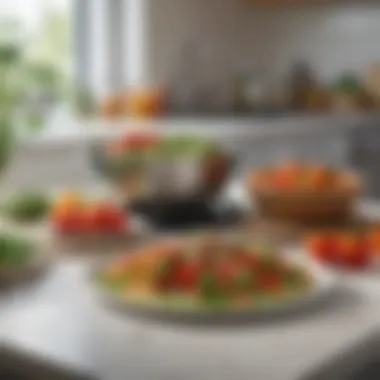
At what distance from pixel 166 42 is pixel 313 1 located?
696mm

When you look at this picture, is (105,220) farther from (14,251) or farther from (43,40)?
(43,40)

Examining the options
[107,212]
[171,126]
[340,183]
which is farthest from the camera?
[171,126]

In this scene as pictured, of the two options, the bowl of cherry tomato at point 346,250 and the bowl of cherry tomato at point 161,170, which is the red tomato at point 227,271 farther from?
the bowl of cherry tomato at point 161,170

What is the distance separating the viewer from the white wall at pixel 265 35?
4.15m

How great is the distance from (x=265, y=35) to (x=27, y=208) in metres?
2.70

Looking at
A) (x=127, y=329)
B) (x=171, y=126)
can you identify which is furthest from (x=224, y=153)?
(x=171, y=126)

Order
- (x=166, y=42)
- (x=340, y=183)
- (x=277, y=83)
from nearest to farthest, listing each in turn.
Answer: (x=340, y=183) → (x=166, y=42) → (x=277, y=83)

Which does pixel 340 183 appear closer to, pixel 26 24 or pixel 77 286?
pixel 77 286

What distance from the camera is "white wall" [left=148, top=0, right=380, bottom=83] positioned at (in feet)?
13.6

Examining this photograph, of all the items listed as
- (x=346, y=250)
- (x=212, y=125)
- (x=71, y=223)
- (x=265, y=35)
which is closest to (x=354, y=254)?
(x=346, y=250)

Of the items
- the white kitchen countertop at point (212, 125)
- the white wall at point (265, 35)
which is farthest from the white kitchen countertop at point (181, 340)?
the white wall at point (265, 35)

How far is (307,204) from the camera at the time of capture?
195 cm

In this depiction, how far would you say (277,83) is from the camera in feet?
→ 14.4

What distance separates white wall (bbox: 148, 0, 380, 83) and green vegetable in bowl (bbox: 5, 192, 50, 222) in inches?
86.0
